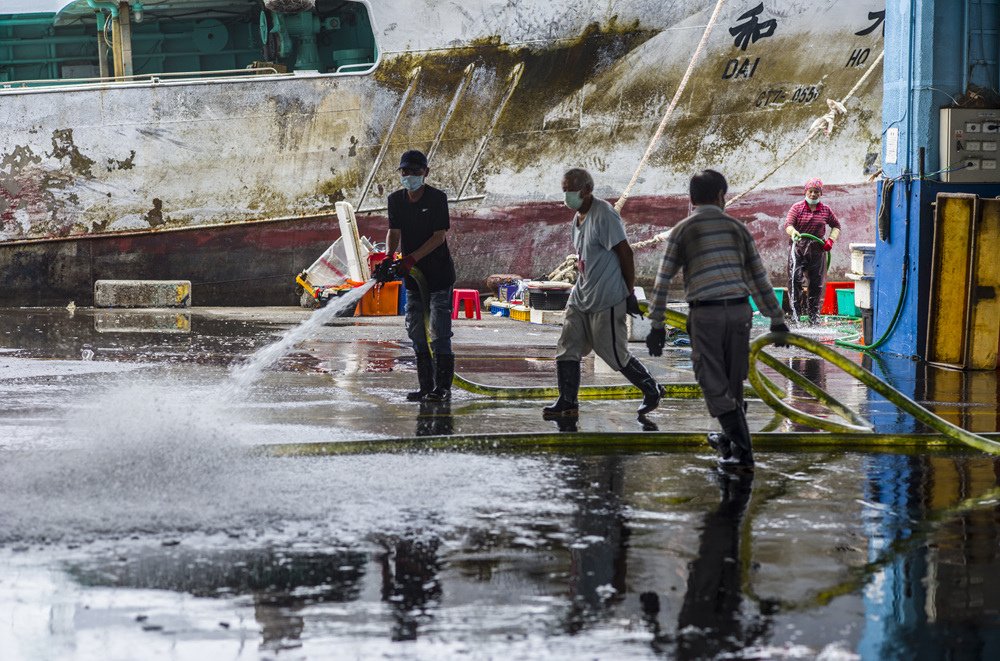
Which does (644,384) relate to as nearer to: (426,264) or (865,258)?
(426,264)

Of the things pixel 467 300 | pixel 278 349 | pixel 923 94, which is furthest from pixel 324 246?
pixel 923 94

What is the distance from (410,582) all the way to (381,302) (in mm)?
14067

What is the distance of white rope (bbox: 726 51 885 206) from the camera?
19.5 m

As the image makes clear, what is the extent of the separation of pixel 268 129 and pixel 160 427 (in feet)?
46.8

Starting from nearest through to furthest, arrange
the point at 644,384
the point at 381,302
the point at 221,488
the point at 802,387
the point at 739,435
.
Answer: the point at 221,488, the point at 739,435, the point at 802,387, the point at 644,384, the point at 381,302

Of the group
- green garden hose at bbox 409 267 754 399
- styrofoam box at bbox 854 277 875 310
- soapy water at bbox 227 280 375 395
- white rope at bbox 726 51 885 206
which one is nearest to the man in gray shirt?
green garden hose at bbox 409 267 754 399

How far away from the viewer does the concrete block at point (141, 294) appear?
66.4 feet

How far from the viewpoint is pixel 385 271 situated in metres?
9.39

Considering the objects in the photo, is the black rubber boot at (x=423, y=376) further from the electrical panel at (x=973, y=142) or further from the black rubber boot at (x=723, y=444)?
the electrical panel at (x=973, y=142)

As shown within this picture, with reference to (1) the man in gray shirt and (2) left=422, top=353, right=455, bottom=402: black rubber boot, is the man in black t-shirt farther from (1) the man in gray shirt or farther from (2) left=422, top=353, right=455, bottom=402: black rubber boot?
(1) the man in gray shirt

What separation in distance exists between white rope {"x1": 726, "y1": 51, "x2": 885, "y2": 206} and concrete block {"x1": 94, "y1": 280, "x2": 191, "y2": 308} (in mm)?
8700

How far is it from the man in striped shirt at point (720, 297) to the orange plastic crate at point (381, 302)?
11737 mm

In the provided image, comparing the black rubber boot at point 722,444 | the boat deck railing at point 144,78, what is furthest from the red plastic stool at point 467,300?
the black rubber boot at point 722,444

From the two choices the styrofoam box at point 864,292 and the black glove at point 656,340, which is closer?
the black glove at point 656,340
